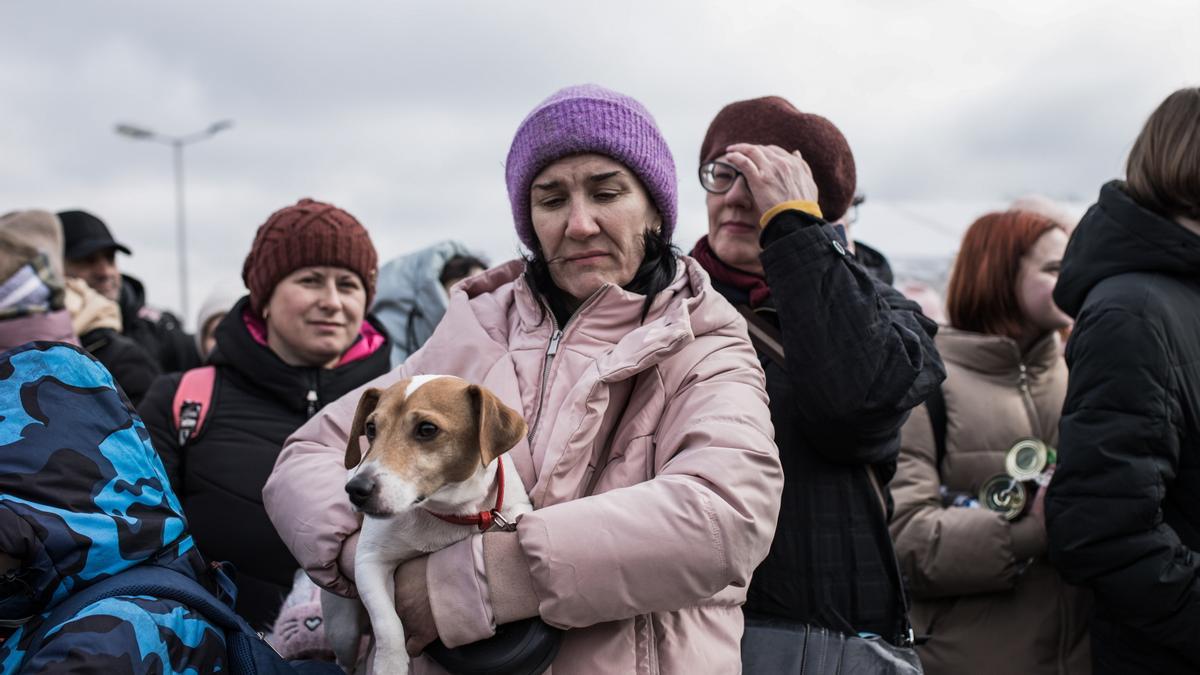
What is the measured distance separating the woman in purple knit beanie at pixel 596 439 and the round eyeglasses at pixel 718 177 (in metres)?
0.44

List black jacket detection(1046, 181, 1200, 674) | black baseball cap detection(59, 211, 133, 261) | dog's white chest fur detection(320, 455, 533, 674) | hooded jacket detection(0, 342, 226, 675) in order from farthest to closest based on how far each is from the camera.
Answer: black baseball cap detection(59, 211, 133, 261)
black jacket detection(1046, 181, 1200, 674)
dog's white chest fur detection(320, 455, 533, 674)
hooded jacket detection(0, 342, 226, 675)

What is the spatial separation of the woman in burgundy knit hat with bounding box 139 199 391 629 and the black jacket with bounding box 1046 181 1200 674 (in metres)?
2.81

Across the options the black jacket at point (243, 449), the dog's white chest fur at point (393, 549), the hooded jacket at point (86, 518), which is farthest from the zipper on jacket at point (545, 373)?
the black jacket at point (243, 449)

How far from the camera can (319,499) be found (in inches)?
101

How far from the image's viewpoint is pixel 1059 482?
3.27 meters

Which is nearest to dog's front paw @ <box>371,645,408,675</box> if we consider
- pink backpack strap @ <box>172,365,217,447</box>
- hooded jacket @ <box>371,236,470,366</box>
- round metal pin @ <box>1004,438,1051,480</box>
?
pink backpack strap @ <box>172,365,217,447</box>

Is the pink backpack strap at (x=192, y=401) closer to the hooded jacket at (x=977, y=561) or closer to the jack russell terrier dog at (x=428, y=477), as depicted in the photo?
the jack russell terrier dog at (x=428, y=477)

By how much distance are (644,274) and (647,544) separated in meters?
0.91

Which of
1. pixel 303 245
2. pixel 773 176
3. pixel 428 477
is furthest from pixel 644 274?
pixel 303 245

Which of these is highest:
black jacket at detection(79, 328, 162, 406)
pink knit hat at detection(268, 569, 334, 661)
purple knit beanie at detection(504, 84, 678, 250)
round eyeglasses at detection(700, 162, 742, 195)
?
purple knit beanie at detection(504, 84, 678, 250)

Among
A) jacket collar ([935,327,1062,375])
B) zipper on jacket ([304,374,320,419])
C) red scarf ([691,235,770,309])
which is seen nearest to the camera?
red scarf ([691,235,770,309])

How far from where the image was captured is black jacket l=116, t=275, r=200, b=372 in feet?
22.9

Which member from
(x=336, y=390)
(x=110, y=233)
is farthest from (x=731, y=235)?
(x=110, y=233)

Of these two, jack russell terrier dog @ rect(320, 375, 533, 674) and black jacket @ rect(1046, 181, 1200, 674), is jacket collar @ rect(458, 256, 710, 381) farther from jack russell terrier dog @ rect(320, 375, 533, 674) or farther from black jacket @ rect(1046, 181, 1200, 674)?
black jacket @ rect(1046, 181, 1200, 674)
